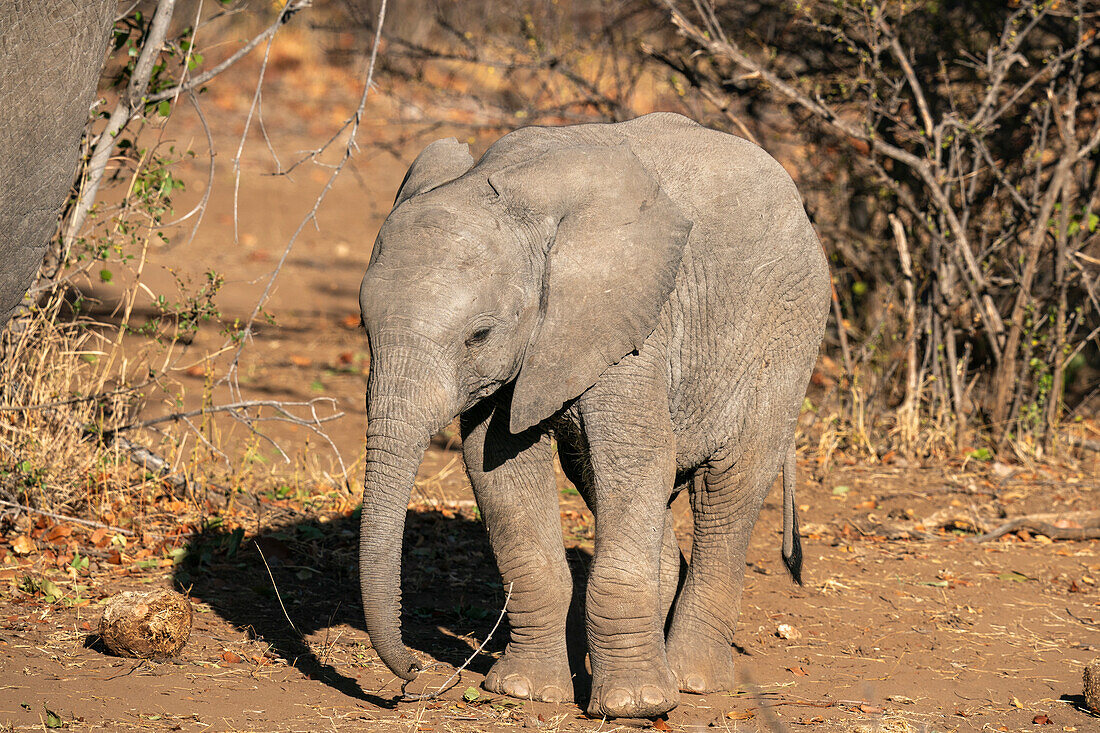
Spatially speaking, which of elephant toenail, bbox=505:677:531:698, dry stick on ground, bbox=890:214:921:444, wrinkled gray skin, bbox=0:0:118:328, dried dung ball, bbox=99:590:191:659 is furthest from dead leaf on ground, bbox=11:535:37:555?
dry stick on ground, bbox=890:214:921:444

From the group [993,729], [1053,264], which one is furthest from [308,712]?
[1053,264]

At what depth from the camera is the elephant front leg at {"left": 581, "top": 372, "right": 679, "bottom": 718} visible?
4.34m

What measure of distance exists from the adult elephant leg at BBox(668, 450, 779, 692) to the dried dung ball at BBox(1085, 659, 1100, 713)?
139cm

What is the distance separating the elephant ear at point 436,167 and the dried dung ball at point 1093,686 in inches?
121

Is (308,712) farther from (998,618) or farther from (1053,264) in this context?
(1053,264)

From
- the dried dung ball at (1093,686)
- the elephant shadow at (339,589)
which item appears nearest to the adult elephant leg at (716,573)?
the elephant shadow at (339,589)

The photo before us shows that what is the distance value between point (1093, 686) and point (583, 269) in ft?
8.40

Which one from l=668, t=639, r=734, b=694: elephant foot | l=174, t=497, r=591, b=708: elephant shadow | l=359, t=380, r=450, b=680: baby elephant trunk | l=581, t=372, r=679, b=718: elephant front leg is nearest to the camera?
l=359, t=380, r=450, b=680: baby elephant trunk

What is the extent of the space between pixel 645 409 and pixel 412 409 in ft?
3.14

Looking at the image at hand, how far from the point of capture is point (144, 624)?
457 cm

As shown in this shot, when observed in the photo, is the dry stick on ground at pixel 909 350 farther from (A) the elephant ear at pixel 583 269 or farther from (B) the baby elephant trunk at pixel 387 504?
(B) the baby elephant trunk at pixel 387 504

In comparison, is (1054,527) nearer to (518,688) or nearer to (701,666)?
(701,666)

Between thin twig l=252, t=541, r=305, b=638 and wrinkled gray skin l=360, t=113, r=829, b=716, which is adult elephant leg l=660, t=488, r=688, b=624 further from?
thin twig l=252, t=541, r=305, b=638

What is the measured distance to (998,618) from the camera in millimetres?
6008
